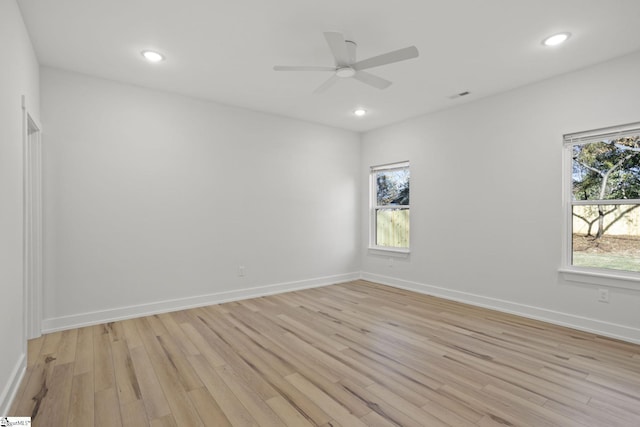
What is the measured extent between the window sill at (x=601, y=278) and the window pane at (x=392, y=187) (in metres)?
2.30

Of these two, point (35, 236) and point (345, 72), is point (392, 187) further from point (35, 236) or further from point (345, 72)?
point (35, 236)

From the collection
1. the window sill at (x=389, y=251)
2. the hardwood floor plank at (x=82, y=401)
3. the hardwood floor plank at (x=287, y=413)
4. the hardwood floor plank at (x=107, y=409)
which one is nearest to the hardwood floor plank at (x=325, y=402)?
the hardwood floor plank at (x=287, y=413)

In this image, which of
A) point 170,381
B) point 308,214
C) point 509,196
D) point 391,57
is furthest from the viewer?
point 308,214

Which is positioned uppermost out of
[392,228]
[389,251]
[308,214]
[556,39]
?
[556,39]

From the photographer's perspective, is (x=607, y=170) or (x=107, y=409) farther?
(x=607, y=170)

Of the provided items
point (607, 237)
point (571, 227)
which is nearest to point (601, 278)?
point (607, 237)

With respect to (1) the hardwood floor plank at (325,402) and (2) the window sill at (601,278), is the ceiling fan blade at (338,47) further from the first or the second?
(2) the window sill at (601,278)

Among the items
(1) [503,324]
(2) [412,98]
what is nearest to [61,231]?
(2) [412,98]

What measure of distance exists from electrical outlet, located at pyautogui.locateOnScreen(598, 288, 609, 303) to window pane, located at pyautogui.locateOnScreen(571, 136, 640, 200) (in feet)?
2.95

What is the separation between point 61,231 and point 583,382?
4631 mm

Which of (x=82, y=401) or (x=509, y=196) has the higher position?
(x=509, y=196)

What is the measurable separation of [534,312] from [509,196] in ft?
4.32

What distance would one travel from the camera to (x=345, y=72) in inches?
109

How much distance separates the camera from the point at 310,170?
5.16 metres
